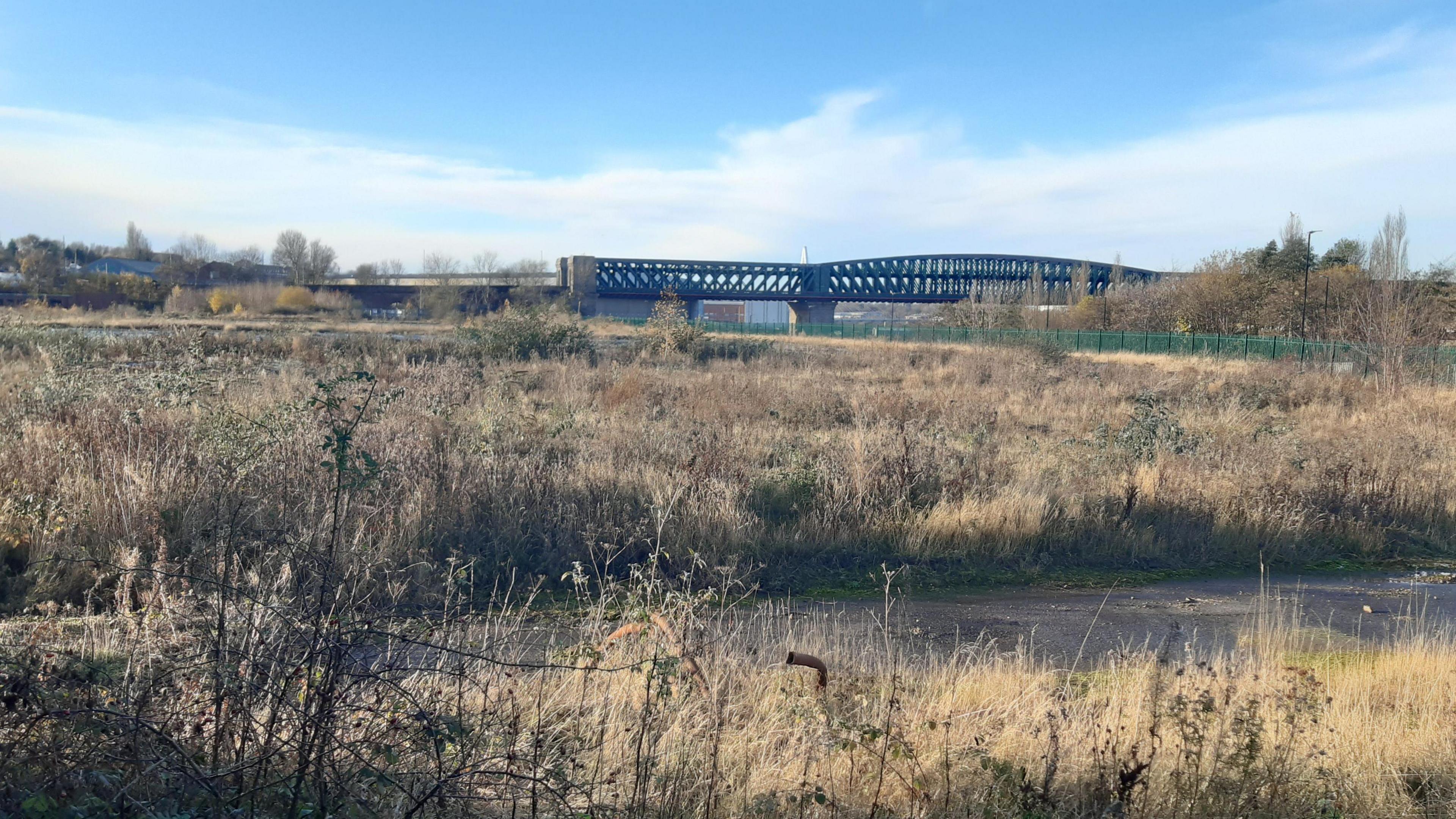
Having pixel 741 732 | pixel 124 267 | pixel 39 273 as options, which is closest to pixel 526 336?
pixel 741 732

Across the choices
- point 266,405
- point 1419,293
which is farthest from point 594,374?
point 1419,293

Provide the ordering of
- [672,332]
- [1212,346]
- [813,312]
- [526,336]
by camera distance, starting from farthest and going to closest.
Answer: [813,312]
[1212,346]
[672,332]
[526,336]

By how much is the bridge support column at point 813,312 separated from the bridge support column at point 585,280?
798 inches

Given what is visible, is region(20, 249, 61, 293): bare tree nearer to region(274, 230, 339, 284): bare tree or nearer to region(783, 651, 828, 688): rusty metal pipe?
region(274, 230, 339, 284): bare tree

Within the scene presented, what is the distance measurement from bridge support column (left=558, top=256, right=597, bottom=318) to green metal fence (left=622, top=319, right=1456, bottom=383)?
28824 mm

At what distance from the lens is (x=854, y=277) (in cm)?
9650

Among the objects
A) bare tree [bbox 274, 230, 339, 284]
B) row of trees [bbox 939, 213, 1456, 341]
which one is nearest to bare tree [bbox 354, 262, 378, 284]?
bare tree [bbox 274, 230, 339, 284]

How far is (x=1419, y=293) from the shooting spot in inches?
1280

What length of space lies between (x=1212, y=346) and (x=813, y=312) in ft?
189

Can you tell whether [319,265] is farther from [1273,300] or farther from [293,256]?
[1273,300]

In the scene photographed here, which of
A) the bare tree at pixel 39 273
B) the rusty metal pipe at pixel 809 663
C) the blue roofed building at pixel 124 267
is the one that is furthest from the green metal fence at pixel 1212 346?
the blue roofed building at pixel 124 267

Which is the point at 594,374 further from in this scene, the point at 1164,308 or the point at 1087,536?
the point at 1164,308

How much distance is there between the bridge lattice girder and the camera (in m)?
90.6

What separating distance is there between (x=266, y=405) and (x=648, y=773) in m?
9.32
